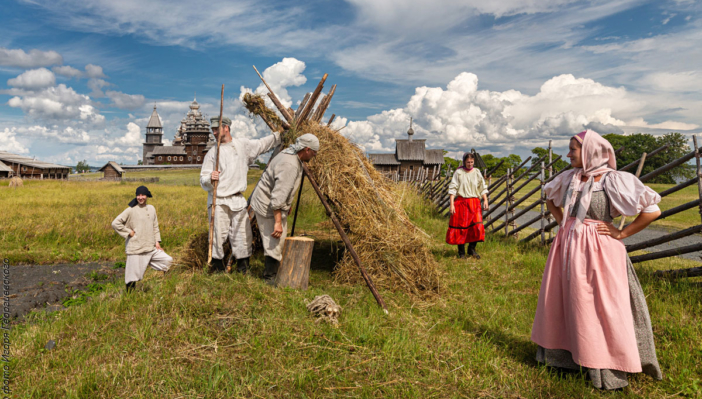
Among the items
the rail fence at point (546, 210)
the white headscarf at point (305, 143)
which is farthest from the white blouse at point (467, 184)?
the white headscarf at point (305, 143)

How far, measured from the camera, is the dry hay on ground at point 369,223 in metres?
4.47

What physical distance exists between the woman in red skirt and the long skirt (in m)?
3.46

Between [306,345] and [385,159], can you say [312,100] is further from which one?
[385,159]

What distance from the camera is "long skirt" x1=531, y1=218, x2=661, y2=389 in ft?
7.95

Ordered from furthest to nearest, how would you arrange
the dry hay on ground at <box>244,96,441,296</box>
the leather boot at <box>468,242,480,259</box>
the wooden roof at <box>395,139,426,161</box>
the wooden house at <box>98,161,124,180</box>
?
the wooden house at <box>98,161,124,180</box> → the wooden roof at <box>395,139,426,161</box> → the leather boot at <box>468,242,480,259</box> → the dry hay on ground at <box>244,96,441,296</box>

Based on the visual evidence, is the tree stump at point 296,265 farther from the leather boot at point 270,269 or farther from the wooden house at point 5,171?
the wooden house at point 5,171

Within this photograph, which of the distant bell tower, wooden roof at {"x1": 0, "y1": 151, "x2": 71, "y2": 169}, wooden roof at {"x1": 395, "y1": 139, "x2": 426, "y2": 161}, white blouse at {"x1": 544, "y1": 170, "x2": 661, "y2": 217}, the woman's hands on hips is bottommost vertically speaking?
the woman's hands on hips

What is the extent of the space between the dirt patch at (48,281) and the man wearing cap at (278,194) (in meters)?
2.40

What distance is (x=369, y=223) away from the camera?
462 cm

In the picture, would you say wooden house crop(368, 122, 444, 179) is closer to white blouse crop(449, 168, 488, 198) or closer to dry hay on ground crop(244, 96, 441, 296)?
white blouse crop(449, 168, 488, 198)

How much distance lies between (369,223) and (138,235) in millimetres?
2544

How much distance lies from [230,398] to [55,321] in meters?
2.20

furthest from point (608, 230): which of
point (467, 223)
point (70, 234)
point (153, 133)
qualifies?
point (153, 133)

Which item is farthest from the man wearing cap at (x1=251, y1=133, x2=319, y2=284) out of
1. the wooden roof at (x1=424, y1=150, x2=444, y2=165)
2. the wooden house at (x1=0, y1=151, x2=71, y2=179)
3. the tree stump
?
the wooden house at (x1=0, y1=151, x2=71, y2=179)
